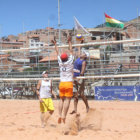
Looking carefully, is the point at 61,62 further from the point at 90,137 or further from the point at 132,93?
the point at 132,93

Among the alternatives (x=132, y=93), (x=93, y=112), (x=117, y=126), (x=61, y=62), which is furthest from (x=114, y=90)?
(x=61, y=62)

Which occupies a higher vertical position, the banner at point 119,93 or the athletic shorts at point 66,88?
the athletic shorts at point 66,88

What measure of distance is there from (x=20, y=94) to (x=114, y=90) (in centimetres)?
623

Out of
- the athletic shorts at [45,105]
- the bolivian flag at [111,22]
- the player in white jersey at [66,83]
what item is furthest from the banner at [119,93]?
the player in white jersey at [66,83]

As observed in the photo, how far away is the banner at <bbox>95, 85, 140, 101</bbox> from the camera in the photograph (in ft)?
41.3

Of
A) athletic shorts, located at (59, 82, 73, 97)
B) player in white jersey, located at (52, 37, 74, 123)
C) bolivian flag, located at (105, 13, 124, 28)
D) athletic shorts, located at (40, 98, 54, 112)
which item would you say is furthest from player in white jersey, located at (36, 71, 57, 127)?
bolivian flag, located at (105, 13, 124, 28)

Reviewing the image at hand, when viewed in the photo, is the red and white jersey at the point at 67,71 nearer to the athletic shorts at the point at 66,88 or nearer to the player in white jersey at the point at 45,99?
the athletic shorts at the point at 66,88

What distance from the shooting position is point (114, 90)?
12859mm

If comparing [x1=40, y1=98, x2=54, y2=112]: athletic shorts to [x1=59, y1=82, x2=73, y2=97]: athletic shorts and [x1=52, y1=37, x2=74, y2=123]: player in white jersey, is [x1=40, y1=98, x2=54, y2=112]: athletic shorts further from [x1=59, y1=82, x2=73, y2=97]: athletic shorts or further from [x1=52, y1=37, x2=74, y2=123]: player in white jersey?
[x1=59, y1=82, x2=73, y2=97]: athletic shorts

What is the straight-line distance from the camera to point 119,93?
12.8m

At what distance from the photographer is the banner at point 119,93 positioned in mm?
12586

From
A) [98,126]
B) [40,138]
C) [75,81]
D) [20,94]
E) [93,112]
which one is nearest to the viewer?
[40,138]

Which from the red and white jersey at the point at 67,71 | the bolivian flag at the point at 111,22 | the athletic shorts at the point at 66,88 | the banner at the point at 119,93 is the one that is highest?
the bolivian flag at the point at 111,22

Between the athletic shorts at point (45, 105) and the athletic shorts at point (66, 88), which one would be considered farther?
the athletic shorts at point (45, 105)
